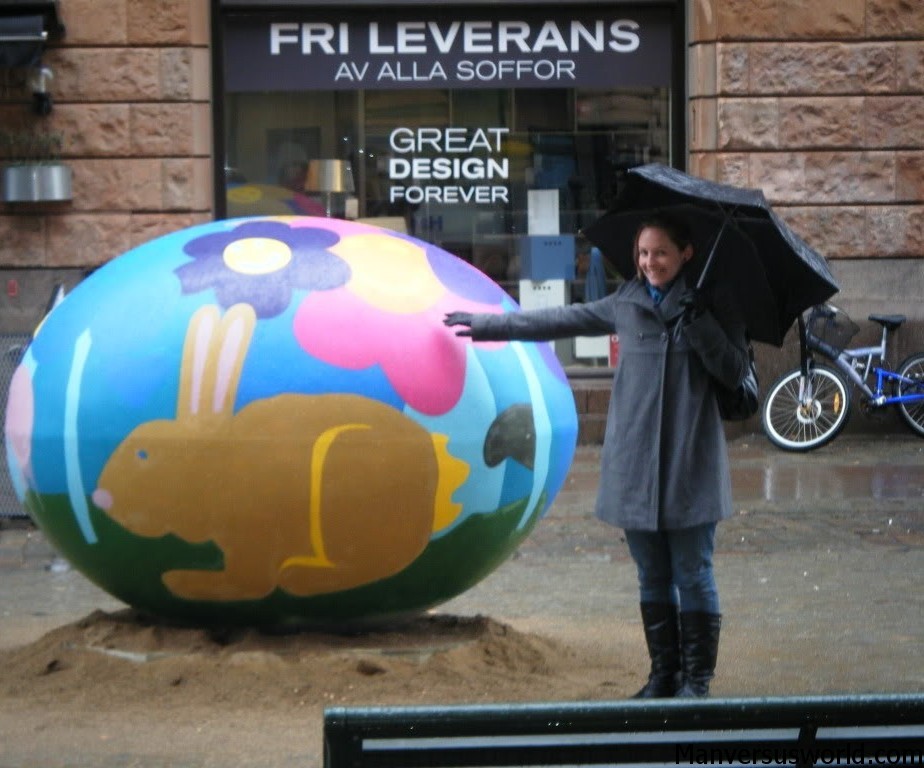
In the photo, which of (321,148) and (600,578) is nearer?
(600,578)

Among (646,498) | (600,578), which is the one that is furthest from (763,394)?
(646,498)

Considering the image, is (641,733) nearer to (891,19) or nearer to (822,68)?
(822,68)

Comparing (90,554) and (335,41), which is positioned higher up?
(335,41)

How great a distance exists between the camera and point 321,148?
1532 centimetres

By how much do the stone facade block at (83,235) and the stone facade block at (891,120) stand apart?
6.34m

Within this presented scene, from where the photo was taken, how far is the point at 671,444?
5.71m

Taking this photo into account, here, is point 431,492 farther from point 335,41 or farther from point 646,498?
point 335,41

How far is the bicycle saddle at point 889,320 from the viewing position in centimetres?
1420

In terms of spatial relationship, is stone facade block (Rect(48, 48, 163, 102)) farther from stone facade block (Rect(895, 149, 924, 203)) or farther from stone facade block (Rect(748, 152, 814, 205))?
stone facade block (Rect(895, 149, 924, 203))

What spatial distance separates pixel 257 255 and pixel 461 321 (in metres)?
0.81

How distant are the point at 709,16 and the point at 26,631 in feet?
30.2

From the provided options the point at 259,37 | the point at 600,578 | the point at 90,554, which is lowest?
the point at 600,578

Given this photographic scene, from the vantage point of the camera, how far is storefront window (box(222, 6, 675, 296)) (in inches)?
594

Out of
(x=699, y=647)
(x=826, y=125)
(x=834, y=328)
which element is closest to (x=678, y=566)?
(x=699, y=647)
